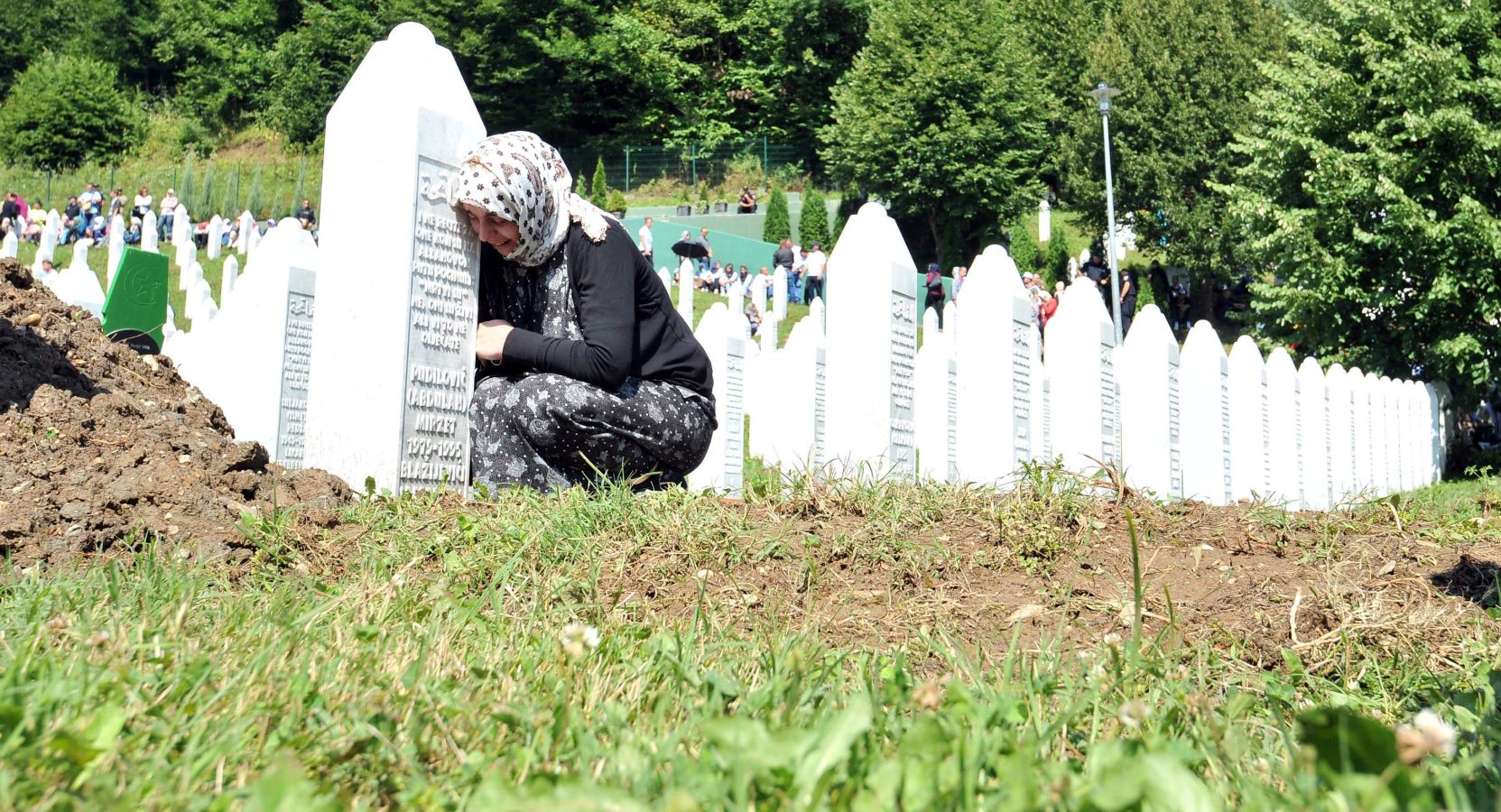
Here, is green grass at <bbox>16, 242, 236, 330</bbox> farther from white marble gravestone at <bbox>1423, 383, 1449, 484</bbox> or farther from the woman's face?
white marble gravestone at <bbox>1423, 383, 1449, 484</bbox>

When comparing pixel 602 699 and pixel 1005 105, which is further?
pixel 1005 105

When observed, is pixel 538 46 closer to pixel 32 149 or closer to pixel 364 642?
pixel 32 149

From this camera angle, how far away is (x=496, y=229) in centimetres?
458

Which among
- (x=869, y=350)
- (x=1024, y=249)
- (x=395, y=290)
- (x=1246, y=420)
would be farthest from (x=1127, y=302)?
(x=395, y=290)

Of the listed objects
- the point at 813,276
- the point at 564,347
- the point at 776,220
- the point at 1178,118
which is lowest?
the point at 564,347

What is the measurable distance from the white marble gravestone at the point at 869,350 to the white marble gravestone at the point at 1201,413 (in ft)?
12.8

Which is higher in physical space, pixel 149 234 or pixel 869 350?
pixel 149 234

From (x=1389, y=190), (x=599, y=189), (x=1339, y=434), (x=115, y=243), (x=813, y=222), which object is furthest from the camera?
(x=599, y=189)

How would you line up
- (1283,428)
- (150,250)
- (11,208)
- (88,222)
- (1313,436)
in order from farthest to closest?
(88,222)
(11,208)
(150,250)
(1313,436)
(1283,428)

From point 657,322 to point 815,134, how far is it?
161ft

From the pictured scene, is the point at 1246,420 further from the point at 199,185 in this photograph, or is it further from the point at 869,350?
the point at 199,185

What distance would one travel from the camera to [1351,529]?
423cm

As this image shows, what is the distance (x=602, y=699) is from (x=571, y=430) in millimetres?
2496

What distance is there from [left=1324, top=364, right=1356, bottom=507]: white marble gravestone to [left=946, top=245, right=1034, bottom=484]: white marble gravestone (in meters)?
7.47
